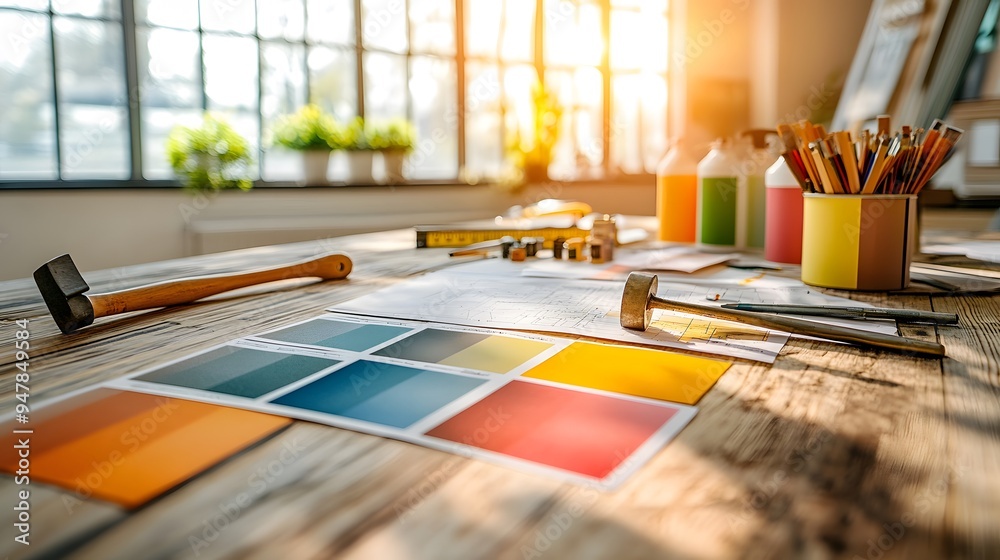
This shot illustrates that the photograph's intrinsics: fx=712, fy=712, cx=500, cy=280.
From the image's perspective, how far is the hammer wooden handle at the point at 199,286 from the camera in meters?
0.87

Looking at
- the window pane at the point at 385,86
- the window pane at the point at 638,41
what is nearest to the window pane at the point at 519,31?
the window pane at the point at 638,41

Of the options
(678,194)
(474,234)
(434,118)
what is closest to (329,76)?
(434,118)

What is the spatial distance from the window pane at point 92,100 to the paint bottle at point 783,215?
3.39 meters

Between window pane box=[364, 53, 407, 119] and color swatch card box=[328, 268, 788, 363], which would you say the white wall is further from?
color swatch card box=[328, 268, 788, 363]

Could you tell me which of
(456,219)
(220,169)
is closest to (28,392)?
(220,169)

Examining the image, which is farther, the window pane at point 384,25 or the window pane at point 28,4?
the window pane at point 384,25

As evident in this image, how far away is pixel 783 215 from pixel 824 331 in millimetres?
689

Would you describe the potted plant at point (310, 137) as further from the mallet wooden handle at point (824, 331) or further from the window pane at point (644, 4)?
the mallet wooden handle at point (824, 331)

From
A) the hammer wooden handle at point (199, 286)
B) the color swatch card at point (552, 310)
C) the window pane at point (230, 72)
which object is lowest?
the color swatch card at point (552, 310)

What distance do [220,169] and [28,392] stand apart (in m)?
3.35

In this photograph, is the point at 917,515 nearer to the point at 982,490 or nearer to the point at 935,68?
the point at 982,490

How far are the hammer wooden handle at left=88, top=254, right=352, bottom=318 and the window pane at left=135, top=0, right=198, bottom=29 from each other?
315cm

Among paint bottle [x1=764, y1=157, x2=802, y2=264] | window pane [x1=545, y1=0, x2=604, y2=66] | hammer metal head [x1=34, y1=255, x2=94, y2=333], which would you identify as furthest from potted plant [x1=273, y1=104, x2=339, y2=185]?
hammer metal head [x1=34, y1=255, x2=94, y2=333]

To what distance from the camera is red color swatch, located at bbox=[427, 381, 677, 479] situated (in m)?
0.46
